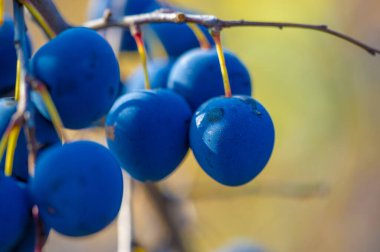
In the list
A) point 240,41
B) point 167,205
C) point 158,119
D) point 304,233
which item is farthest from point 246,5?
point 158,119

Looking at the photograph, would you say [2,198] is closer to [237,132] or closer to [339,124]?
[237,132]

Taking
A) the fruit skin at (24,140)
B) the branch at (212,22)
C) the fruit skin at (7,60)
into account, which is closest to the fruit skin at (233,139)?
the branch at (212,22)

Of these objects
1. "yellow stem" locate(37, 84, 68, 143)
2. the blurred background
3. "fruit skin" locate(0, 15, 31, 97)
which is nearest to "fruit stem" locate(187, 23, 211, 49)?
"fruit skin" locate(0, 15, 31, 97)

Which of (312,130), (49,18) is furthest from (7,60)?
(312,130)

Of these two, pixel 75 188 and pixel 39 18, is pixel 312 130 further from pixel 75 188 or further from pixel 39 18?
pixel 75 188

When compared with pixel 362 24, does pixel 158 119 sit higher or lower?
higher

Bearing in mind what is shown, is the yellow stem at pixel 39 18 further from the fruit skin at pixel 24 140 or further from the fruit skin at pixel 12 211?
the fruit skin at pixel 12 211
